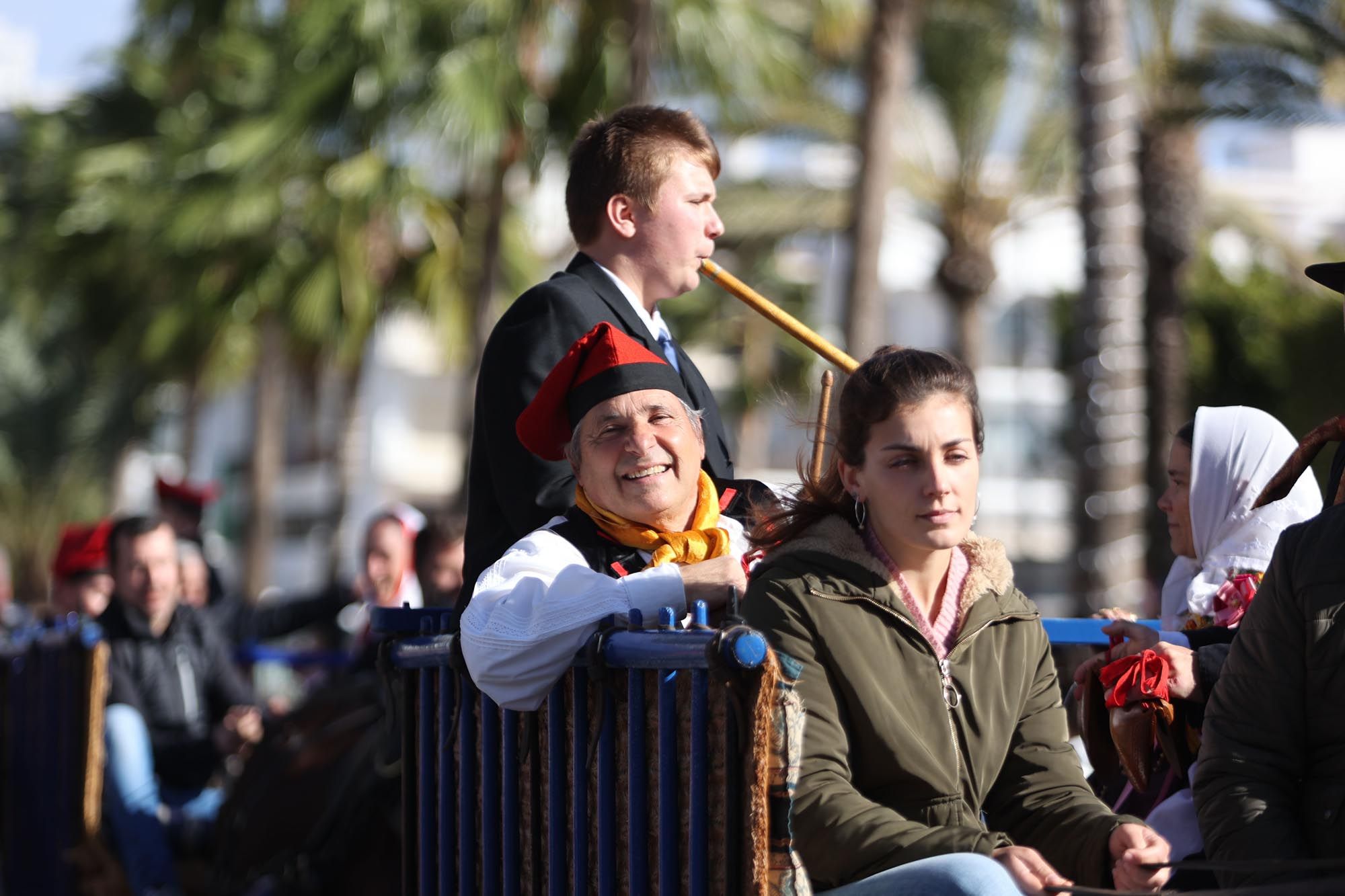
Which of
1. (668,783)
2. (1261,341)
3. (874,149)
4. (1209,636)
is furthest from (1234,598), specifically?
(1261,341)

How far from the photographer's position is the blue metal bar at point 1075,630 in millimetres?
3805

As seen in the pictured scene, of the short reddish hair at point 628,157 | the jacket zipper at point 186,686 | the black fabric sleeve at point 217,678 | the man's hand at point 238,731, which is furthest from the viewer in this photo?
the black fabric sleeve at point 217,678

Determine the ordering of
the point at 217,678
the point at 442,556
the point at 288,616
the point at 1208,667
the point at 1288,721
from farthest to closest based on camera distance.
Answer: the point at 288,616 < the point at 217,678 < the point at 442,556 < the point at 1208,667 < the point at 1288,721

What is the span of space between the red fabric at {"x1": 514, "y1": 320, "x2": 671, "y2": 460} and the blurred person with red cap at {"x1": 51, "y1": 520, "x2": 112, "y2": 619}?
225 inches

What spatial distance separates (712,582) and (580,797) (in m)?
0.44

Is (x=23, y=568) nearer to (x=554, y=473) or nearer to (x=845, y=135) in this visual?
(x=845, y=135)

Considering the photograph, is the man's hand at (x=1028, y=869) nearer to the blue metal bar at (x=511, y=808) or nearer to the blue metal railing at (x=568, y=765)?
the blue metal railing at (x=568, y=765)

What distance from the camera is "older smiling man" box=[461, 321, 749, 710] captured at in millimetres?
3125

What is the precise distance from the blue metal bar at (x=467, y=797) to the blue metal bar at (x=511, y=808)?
22 centimetres

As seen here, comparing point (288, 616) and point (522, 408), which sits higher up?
point (522, 408)

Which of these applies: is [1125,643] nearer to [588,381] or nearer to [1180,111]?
[588,381]

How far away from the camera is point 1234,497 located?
388 centimetres

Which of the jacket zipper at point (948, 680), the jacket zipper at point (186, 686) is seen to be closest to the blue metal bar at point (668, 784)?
the jacket zipper at point (948, 680)

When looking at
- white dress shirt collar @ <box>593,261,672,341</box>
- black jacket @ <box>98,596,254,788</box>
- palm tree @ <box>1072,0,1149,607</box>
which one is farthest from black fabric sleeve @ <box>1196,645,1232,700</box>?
palm tree @ <box>1072,0,1149,607</box>
